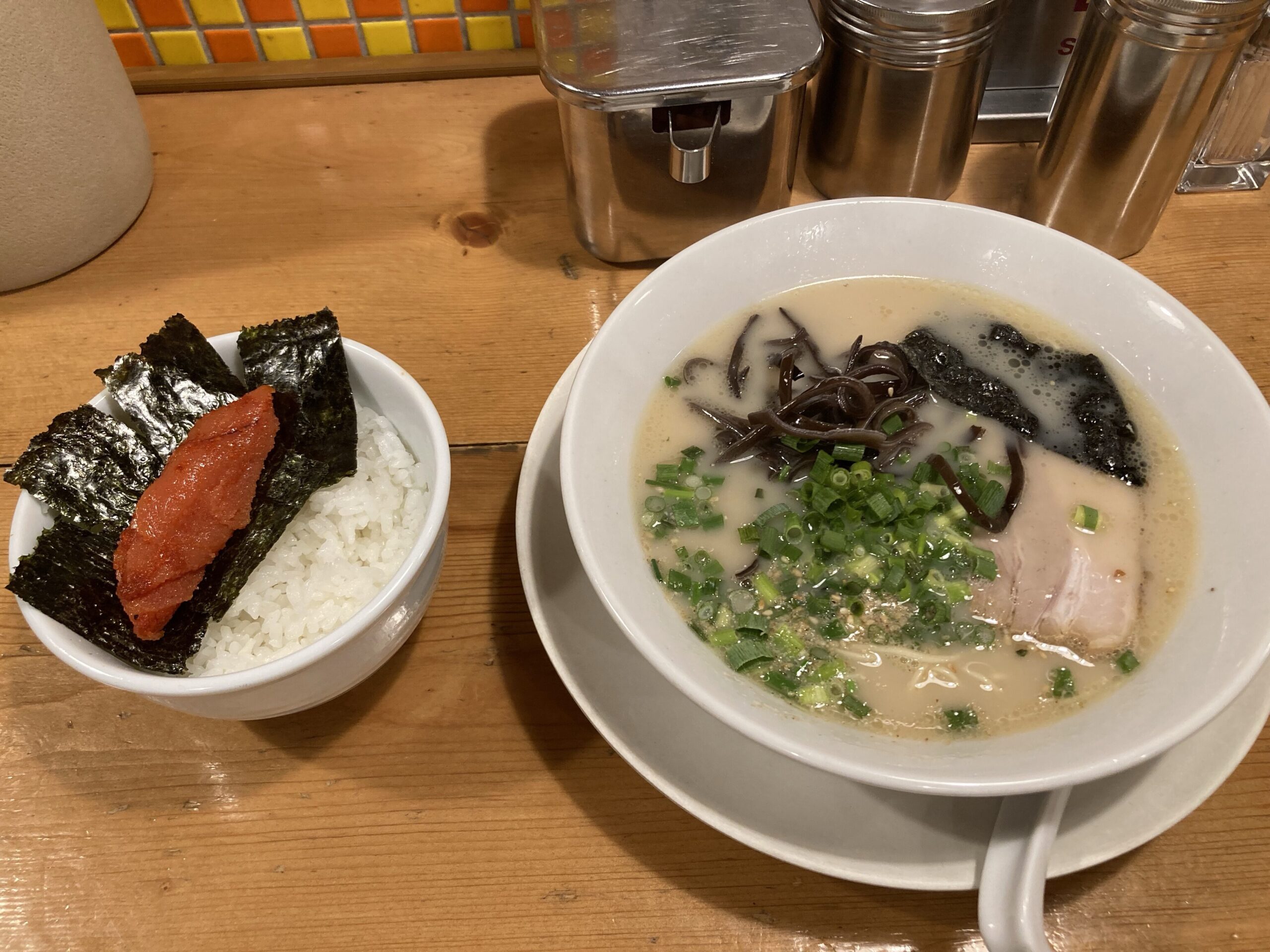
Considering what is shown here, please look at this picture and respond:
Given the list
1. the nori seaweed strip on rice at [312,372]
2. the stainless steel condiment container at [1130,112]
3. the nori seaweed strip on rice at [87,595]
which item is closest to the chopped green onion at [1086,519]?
the stainless steel condiment container at [1130,112]

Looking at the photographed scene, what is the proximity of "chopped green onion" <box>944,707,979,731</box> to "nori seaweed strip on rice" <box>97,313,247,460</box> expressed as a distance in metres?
1.16

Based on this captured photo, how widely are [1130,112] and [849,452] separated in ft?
3.09

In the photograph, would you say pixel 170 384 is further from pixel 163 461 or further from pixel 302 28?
pixel 302 28

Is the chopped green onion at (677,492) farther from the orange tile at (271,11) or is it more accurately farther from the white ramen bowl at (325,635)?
the orange tile at (271,11)

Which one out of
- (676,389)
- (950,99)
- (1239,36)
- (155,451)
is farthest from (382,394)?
(1239,36)

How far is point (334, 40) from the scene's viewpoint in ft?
7.54

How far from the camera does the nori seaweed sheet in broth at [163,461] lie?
1.16 metres

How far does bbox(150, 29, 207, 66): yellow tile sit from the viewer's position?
227 centimetres

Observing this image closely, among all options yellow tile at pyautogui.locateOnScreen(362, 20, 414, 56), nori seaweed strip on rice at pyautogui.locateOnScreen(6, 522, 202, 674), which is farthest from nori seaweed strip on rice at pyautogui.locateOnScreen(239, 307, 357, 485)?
yellow tile at pyautogui.locateOnScreen(362, 20, 414, 56)

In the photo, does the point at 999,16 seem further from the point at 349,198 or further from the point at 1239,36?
the point at 349,198

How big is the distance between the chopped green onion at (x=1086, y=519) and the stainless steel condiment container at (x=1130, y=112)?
821 mm

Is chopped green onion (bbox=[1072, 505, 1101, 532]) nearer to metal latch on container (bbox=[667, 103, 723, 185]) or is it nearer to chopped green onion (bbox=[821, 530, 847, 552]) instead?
chopped green onion (bbox=[821, 530, 847, 552])

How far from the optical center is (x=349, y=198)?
82.0 inches

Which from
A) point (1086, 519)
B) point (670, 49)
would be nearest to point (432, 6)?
point (670, 49)
